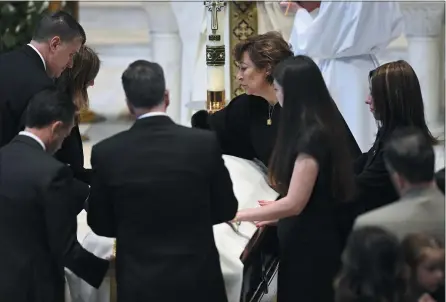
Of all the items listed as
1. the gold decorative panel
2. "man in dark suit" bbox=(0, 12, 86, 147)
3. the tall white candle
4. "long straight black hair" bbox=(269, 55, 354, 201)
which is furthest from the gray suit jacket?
the gold decorative panel

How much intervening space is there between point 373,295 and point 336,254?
398 mm

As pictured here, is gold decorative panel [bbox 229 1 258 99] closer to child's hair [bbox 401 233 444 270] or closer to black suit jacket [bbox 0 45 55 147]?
black suit jacket [bbox 0 45 55 147]

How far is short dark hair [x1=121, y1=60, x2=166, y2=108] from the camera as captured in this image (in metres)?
3.28

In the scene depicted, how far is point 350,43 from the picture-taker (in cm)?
598

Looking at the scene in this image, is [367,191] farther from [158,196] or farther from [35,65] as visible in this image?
[35,65]

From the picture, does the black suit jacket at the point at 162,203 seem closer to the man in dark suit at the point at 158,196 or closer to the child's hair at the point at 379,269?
the man in dark suit at the point at 158,196

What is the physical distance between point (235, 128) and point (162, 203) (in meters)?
1.16

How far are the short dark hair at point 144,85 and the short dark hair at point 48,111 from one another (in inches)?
11.6

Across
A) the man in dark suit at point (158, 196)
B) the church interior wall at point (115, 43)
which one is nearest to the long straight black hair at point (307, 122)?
the man in dark suit at point (158, 196)

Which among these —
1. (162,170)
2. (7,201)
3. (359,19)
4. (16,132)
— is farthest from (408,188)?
(359,19)

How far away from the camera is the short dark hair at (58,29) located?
4.02m

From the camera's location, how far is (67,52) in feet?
13.2

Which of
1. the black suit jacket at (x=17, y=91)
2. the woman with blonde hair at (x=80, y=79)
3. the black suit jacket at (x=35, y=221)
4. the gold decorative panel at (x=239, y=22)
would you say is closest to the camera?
the black suit jacket at (x=35, y=221)

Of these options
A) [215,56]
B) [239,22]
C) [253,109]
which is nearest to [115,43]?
[239,22]
